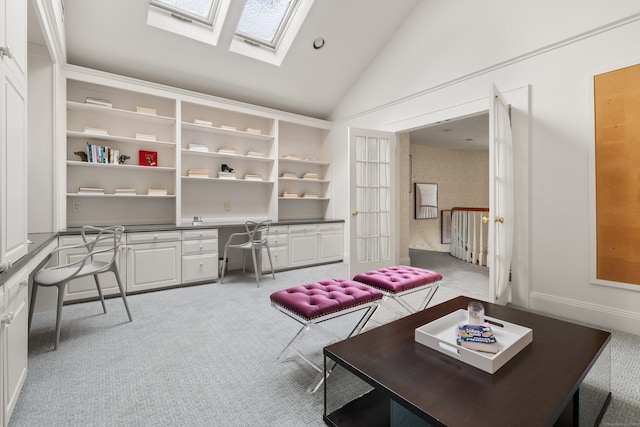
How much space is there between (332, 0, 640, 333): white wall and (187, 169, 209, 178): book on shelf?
10.9 ft

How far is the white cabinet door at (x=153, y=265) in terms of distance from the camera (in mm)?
3393

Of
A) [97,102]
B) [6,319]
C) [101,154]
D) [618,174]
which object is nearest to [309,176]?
[101,154]

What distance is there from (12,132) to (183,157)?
119 inches

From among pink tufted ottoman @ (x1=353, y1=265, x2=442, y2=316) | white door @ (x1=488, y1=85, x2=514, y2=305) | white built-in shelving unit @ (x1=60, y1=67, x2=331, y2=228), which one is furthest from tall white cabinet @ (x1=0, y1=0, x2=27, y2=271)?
white door @ (x1=488, y1=85, x2=514, y2=305)

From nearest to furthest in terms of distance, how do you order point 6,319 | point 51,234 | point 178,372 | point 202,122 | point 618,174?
point 6,319, point 178,372, point 618,174, point 51,234, point 202,122

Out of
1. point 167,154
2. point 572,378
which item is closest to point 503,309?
point 572,378

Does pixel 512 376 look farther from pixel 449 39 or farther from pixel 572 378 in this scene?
pixel 449 39

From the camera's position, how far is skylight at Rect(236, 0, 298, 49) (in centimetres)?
397

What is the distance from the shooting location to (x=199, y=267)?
12.6 ft

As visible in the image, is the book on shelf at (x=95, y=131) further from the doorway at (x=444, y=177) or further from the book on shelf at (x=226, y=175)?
the doorway at (x=444, y=177)

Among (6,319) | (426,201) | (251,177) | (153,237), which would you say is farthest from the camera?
(426,201)

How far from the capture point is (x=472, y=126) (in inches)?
210

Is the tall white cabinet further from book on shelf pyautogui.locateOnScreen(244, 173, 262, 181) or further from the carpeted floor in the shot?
book on shelf pyautogui.locateOnScreen(244, 173, 262, 181)

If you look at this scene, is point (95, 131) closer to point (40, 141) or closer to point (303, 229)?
point (40, 141)
